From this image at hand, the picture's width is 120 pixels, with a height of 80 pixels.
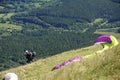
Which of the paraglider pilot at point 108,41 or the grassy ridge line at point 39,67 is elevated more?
the paraglider pilot at point 108,41

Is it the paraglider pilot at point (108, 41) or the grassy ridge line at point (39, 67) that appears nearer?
the paraglider pilot at point (108, 41)

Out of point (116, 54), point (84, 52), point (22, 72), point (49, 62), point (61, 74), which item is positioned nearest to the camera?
point (116, 54)

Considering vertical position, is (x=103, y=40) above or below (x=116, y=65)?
below

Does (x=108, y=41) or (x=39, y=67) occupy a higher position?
(x=108, y=41)

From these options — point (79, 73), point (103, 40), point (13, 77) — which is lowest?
point (103, 40)

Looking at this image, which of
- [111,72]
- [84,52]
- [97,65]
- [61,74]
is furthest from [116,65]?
[84,52]

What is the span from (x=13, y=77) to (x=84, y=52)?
84.9 feet

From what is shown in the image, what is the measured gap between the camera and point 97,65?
1366cm

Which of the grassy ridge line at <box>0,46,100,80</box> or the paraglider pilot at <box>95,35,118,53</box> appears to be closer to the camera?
the paraglider pilot at <box>95,35,118,53</box>

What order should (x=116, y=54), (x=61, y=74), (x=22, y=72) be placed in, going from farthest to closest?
(x=22, y=72), (x=61, y=74), (x=116, y=54)

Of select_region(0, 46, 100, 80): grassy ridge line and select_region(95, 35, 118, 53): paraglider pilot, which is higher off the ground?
select_region(95, 35, 118, 53): paraglider pilot

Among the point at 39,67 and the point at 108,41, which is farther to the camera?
the point at 39,67

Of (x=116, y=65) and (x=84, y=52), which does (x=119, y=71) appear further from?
(x=84, y=52)

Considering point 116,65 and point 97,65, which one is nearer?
point 116,65
